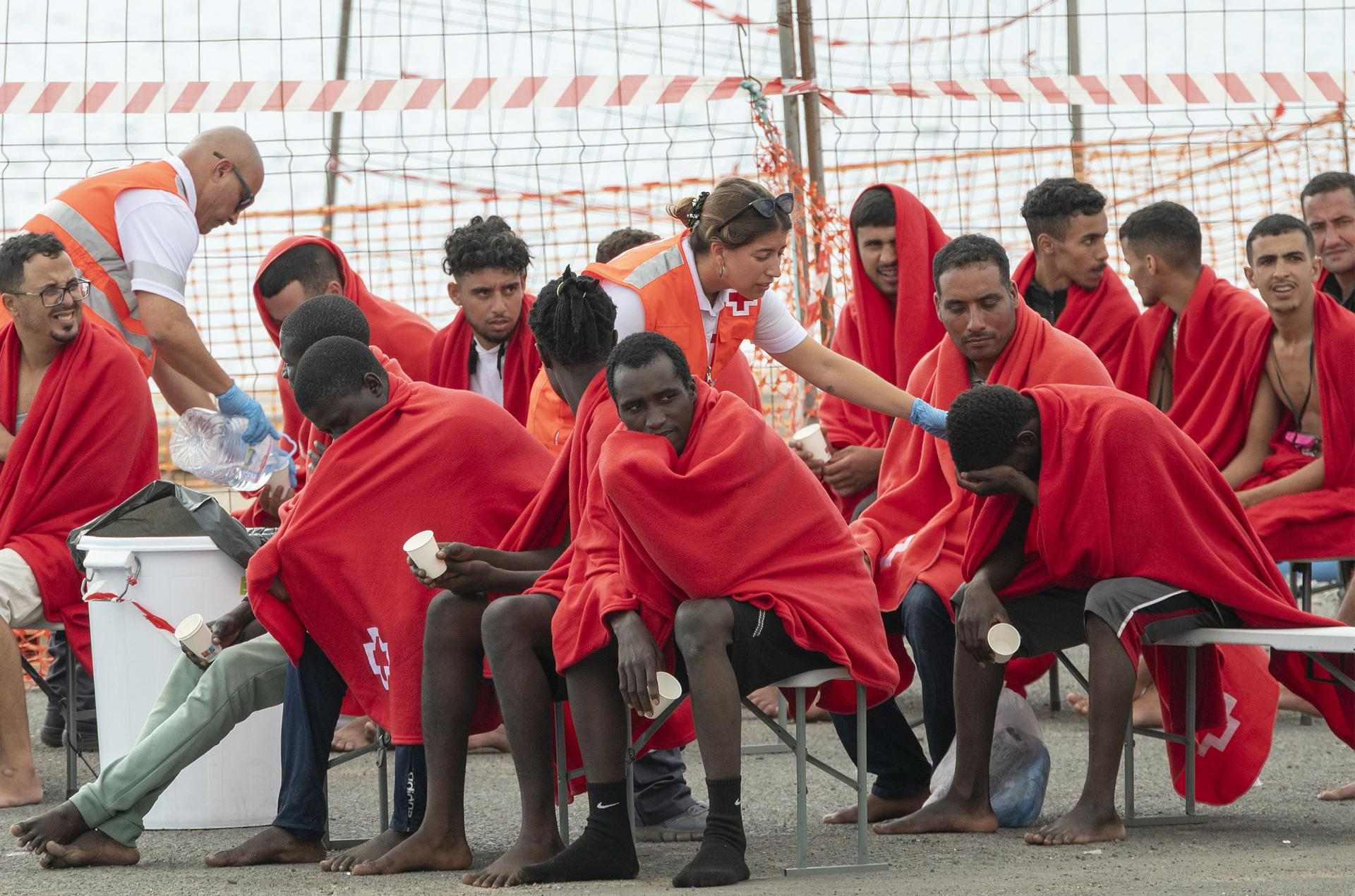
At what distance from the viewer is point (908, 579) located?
5133mm

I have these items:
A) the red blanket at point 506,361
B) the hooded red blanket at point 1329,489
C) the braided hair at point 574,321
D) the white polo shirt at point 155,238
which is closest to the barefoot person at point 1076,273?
the hooded red blanket at point 1329,489

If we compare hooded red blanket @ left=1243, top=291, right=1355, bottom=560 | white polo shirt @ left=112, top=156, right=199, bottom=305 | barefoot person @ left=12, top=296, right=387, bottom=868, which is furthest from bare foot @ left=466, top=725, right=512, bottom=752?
hooded red blanket @ left=1243, top=291, right=1355, bottom=560

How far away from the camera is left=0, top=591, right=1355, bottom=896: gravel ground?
13.1ft

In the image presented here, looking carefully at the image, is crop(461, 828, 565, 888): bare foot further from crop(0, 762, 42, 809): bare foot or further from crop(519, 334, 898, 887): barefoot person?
crop(0, 762, 42, 809): bare foot

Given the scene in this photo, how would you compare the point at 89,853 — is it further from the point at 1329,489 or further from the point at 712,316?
the point at 1329,489

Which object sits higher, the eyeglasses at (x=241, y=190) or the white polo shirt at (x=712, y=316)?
the eyeglasses at (x=241, y=190)

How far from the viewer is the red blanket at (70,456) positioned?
573cm

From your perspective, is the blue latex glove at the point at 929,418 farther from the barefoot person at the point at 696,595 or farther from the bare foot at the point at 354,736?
the bare foot at the point at 354,736

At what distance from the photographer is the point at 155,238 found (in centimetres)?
639

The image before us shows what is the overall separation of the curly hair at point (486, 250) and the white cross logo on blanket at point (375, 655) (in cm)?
178

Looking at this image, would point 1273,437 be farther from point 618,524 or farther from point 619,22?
point 619,22

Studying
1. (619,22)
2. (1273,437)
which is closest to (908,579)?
(1273,437)

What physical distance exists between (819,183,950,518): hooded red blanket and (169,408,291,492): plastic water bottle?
1.88 metres

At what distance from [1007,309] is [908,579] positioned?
0.81 metres
